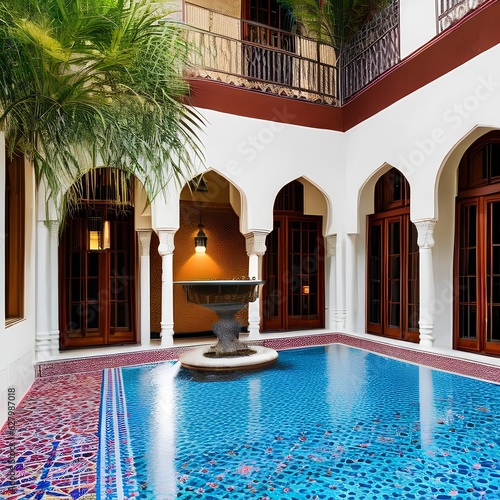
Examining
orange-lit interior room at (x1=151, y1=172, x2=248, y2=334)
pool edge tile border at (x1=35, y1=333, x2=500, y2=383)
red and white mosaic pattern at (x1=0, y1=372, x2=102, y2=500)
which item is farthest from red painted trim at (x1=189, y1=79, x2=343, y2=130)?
red and white mosaic pattern at (x1=0, y1=372, x2=102, y2=500)

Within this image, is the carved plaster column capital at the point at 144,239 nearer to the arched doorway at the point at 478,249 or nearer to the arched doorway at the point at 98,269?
the arched doorway at the point at 98,269

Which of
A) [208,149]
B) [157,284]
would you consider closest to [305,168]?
[208,149]

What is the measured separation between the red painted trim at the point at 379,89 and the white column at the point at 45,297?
117 inches

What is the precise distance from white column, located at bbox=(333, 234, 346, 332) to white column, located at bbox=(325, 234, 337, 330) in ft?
0.45

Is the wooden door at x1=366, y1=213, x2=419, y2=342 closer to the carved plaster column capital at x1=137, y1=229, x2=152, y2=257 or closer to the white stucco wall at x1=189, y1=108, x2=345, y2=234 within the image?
the white stucco wall at x1=189, y1=108, x2=345, y2=234

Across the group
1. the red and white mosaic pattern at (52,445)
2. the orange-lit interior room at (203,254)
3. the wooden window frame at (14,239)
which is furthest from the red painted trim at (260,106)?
the red and white mosaic pattern at (52,445)

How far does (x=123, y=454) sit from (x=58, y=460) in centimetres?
42

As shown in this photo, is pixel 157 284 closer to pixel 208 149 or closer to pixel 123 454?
pixel 208 149

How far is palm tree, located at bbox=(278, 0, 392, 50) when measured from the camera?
8.77m

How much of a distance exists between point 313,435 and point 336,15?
8.12m

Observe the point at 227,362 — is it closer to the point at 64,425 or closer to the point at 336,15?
the point at 64,425

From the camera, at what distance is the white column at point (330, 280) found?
8363mm

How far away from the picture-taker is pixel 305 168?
790 cm

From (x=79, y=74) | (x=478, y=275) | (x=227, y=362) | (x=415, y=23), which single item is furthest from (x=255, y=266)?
(x=415, y=23)
